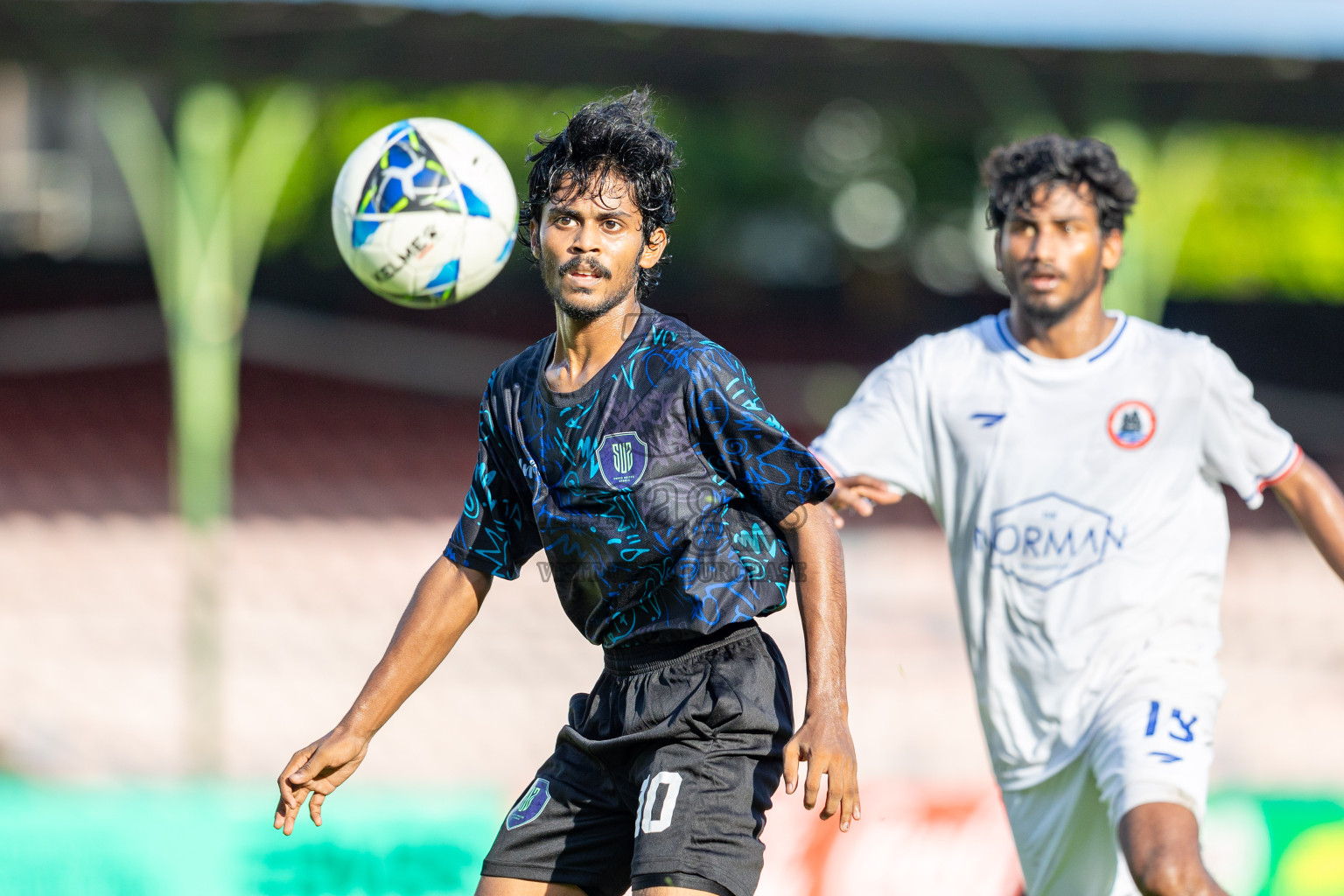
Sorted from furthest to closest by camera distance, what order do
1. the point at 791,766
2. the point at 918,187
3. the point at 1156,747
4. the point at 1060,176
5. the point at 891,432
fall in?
the point at 918,187 → the point at 1060,176 → the point at 891,432 → the point at 1156,747 → the point at 791,766

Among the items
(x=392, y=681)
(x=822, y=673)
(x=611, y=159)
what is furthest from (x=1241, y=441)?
(x=392, y=681)

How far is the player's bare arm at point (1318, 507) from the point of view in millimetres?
4047

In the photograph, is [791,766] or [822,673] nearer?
[791,766]

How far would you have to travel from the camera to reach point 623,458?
3033 millimetres

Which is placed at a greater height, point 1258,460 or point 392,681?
point 1258,460

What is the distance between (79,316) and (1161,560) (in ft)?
53.1

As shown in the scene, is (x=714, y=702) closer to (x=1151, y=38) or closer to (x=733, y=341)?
(x=1151, y=38)

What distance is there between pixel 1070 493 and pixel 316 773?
218cm

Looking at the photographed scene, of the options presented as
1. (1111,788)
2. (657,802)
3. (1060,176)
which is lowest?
(657,802)

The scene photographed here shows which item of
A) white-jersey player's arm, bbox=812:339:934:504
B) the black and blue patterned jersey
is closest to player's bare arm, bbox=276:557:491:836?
the black and blue patterned jersey

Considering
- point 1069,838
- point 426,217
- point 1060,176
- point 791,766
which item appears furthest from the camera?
point 1060,176

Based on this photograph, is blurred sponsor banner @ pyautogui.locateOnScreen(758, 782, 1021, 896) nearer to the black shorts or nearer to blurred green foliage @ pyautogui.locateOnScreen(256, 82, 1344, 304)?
the black shorts

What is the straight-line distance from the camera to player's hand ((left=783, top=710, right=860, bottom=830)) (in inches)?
103

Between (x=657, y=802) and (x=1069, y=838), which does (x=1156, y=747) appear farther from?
(x=657, y=802)
